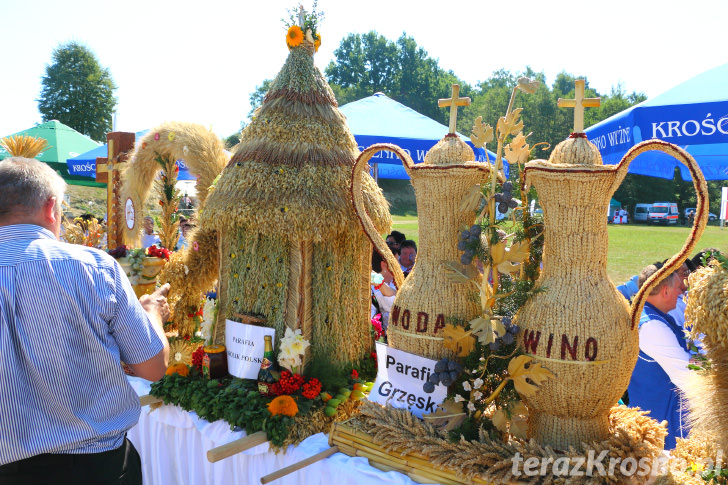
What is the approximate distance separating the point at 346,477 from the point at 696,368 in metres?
1.18

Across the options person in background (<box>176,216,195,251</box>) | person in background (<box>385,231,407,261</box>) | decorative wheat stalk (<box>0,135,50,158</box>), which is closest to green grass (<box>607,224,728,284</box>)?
person in background (<box>385,231,407,261</box>)

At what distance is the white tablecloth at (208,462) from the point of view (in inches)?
71.4

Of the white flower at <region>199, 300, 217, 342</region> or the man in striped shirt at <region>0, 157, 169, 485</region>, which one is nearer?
the man in striped shirt at <region>0, 157, 169, 485</region>

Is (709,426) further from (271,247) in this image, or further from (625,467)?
(271,247)

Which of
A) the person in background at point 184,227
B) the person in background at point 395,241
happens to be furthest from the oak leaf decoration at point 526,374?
the person in background at point 395,241

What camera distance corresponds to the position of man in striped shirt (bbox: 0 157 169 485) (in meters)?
1.53

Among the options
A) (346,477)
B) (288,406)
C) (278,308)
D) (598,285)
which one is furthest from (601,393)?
(278,308)

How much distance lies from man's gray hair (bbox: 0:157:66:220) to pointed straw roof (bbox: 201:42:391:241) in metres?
0.83

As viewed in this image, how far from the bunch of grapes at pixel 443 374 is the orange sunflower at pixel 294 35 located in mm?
1658

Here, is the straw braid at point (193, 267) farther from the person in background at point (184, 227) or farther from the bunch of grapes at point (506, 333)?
the bunch of grapes at point (506, 333)

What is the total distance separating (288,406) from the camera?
6.91 feet

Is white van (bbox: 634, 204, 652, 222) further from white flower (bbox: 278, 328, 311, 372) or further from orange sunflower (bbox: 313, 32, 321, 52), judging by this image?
white flower (bbox: 278, 328, 311, 372)

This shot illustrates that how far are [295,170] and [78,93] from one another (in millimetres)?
24897

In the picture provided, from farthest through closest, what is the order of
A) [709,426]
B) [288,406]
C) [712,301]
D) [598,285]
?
[288,406], [598,285], [709,426], [712,301]
